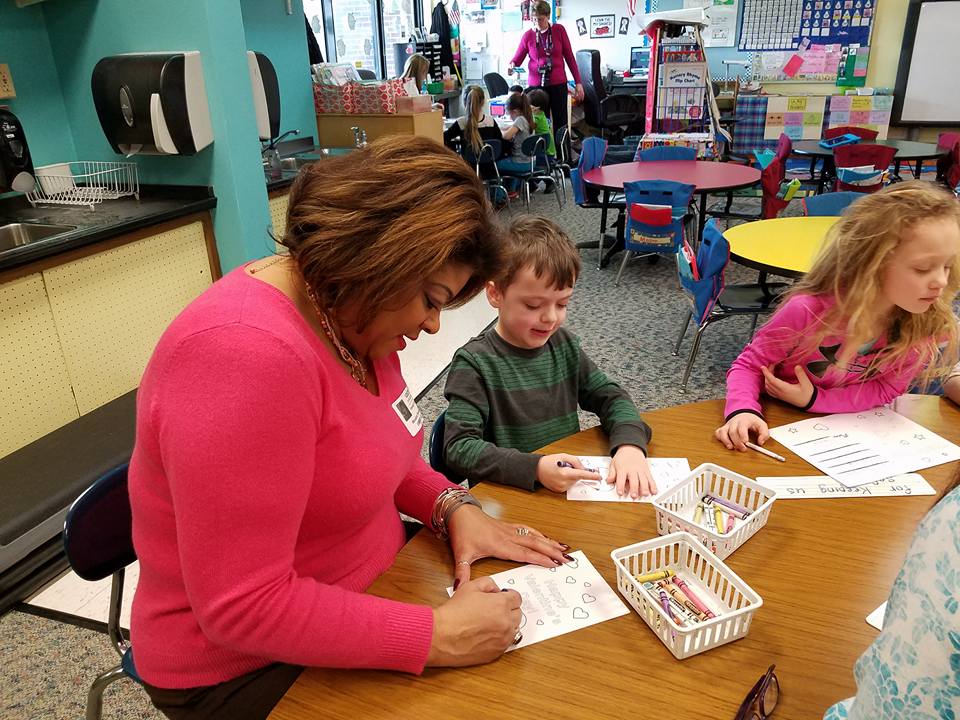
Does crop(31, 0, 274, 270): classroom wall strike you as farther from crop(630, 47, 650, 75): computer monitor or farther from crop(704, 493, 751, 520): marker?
crop(630, 47, 650, 75): computer monitor

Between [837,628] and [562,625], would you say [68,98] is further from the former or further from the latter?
[837,628]

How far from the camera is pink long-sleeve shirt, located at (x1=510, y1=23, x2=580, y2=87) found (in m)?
7.69

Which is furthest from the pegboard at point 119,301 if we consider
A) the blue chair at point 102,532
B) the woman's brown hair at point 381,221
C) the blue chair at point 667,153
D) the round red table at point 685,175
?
the blue chair at point 667,153

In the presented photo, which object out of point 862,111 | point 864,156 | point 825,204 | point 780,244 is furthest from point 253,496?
point 862,111

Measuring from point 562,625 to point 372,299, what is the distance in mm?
478

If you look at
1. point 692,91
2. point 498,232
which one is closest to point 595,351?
point 498,232

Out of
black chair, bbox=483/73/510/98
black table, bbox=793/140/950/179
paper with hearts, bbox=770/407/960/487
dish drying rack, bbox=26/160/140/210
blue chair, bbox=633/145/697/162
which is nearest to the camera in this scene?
paper with hearts, bbox=770/407/960/487

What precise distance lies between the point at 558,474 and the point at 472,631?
0.39 meters

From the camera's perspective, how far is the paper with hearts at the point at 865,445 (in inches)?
48.9

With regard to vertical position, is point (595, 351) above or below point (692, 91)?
below

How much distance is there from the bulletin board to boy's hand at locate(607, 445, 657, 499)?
8.23 m

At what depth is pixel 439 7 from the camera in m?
8.23

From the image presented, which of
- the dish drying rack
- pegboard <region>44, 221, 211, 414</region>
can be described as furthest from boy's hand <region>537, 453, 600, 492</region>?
the dish drying rack

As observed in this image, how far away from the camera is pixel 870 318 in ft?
5.03
